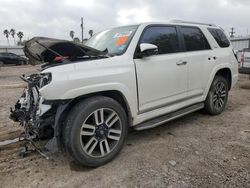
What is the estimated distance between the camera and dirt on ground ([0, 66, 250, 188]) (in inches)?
116

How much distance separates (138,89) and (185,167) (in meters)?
1.21

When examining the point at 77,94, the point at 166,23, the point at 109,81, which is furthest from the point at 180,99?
the point at 77,94

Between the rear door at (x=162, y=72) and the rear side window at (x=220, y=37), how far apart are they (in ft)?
4.09

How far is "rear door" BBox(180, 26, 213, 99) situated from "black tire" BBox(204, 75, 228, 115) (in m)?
0.40

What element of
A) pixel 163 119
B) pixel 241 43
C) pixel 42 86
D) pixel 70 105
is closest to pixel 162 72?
pixel 163 119

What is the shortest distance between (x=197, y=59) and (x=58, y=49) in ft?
8.01

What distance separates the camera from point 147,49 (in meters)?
3.51

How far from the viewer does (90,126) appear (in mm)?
3176

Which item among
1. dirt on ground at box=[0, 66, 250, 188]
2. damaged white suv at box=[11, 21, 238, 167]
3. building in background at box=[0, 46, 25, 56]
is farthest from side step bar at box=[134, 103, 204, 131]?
building in background at box=[0, 46, 25, 56]

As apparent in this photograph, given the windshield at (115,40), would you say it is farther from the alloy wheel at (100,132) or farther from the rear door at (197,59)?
the rear door at (197,59)

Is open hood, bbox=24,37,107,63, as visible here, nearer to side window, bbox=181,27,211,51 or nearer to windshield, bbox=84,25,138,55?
windshield, bbox=84,25,138,55

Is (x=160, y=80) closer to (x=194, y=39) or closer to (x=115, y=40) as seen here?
(x=115, y=40)

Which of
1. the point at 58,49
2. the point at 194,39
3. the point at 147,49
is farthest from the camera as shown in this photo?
the point at 194,39

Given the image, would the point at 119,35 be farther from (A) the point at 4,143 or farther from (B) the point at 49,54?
(A) the point at 4,143
